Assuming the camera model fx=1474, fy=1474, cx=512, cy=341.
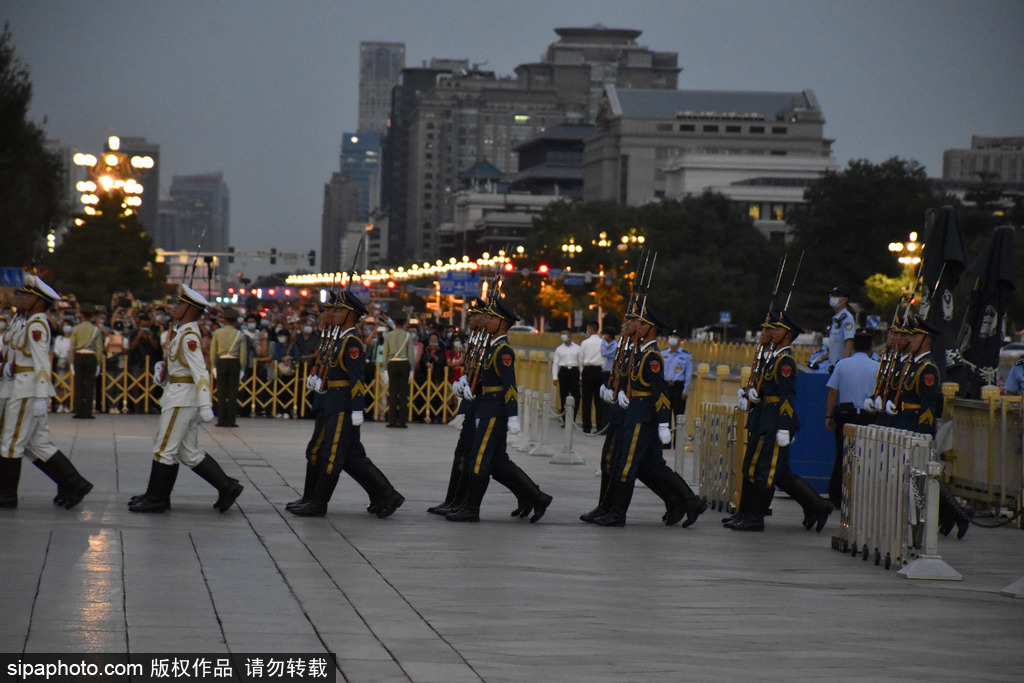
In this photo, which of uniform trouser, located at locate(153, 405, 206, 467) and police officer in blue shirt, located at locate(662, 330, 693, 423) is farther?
police officer in blue shirt, located at locate(662, 330, 693, 423)

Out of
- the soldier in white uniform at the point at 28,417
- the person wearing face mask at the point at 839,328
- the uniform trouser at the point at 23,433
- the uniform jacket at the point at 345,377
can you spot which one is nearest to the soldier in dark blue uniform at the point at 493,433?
the uniform jacket at the point at 345,377

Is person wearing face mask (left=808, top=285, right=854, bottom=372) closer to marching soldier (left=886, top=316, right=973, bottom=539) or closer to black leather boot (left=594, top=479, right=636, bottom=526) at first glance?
marching soldier (left=886, top=316, right=973, bottom=539)

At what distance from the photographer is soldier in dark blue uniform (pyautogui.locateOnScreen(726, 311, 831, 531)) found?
1288 cm

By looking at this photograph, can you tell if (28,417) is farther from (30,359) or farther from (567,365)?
(567,365)

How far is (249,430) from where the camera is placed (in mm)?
23859

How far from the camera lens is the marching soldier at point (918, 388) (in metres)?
12.4

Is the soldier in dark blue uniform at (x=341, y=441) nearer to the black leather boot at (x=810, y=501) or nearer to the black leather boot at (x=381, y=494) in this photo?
the black leather boot at (x=381, y=494)

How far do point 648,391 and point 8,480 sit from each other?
559 centimetres

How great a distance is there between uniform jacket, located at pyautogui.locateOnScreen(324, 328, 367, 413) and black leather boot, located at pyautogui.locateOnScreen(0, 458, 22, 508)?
2.68 meters

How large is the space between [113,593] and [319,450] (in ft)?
Result: 14.3

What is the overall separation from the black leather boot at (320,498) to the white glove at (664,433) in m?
2.86

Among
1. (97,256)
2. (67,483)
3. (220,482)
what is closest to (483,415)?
(220,482)

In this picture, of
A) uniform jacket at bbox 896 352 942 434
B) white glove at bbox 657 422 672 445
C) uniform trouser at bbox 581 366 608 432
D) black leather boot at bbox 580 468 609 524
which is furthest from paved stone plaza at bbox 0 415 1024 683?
uniform trouser at bbox 581 366 608 432

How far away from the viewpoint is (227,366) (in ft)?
80.0
